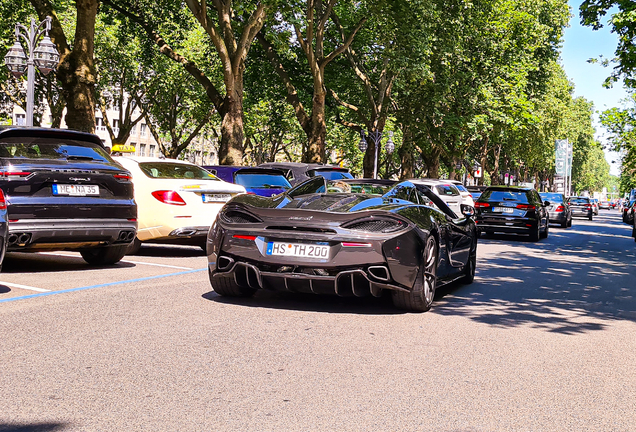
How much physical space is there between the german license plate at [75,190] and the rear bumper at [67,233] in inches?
12.3

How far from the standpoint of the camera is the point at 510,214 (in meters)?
21.1

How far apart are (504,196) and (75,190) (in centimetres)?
1462

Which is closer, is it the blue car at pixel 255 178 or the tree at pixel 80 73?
the blue car at pixel 255 178

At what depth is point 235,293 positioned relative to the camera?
7.72 metres

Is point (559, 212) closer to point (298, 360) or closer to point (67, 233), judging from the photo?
point (67, 233)

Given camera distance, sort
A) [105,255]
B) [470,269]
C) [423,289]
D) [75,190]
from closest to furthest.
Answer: [423,289], [75,190], [470,269], [105,255]

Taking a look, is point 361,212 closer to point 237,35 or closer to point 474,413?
point 474,413

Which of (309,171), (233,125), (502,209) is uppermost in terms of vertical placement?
(233,125)

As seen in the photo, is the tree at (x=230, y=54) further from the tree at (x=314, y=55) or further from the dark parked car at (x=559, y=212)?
the dark parked car at (x=559, y=212)

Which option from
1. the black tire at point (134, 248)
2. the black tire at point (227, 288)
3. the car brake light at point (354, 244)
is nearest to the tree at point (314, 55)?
the black tire at point (134, 248)

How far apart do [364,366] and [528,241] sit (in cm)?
1701

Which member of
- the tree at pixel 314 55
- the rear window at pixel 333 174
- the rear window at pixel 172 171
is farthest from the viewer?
the tree at pixel 314 55

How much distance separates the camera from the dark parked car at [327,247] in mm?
6766

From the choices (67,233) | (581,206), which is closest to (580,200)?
(581,206)
